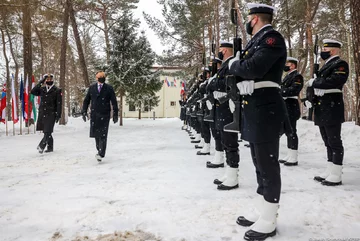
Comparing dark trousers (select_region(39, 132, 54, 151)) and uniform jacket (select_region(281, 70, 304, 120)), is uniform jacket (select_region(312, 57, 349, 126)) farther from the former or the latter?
dark trousers (select_region(39, 132, 54, 151))

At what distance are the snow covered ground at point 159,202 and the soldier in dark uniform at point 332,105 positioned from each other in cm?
33

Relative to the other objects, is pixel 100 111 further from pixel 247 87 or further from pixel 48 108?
pixel 247 87

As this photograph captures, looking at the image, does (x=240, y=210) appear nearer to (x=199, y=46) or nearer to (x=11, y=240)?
(x=11, y=240)

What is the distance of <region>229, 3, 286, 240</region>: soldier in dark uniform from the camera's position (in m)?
2.57

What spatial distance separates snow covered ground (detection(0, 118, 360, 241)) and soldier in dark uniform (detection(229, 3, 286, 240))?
0.83 feet

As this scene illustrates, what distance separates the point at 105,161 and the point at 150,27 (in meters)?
17.2

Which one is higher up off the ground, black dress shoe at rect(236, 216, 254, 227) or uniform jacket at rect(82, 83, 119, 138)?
uniform jacket at rect(82, 83, 119, 138)

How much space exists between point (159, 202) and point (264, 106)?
185cm

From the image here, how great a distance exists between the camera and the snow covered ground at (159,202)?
9.00ft

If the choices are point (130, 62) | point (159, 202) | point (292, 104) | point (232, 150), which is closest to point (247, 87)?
point (232, 150)

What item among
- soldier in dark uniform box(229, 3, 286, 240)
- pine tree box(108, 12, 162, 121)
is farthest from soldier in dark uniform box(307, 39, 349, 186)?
pine tree box(108, 12, 162, 121)

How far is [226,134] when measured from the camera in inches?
173

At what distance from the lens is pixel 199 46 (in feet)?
72.0

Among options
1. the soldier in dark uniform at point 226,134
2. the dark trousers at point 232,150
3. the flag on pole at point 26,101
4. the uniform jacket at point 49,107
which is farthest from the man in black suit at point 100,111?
the flag on pole at point 26,101
